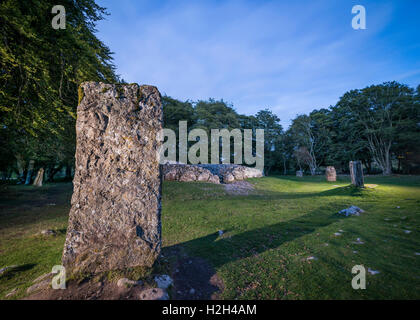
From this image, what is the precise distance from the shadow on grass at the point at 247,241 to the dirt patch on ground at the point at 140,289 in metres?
0.48

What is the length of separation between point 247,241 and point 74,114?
26.5 feet

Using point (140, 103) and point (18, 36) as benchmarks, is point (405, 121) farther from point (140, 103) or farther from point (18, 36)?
point (18, 36)

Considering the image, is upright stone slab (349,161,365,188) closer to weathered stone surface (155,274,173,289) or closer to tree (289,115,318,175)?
weathered stone surface (155,274,173,289)

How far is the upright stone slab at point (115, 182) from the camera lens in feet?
9.91

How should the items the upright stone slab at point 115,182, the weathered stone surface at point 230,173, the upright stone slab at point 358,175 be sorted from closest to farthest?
1. the upright stone slab at point 115,182
2. the upright stone slab at point 358,175
3. the weathered stone surface at point 230,173

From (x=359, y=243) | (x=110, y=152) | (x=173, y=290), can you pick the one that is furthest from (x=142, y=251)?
(x=359, y=243)

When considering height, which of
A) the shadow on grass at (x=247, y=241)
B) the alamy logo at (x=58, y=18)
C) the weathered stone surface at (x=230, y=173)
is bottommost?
the shadow on grass at (x=247, y=241)

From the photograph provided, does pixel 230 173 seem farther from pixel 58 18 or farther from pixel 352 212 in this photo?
pixel 58 18

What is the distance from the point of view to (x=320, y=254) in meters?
3.64

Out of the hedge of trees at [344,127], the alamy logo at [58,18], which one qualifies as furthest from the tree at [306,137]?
the alamy logo at [58,18]

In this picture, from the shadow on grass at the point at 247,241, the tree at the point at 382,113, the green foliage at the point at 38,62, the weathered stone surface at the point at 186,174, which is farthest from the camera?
the tree at the point at 382,113

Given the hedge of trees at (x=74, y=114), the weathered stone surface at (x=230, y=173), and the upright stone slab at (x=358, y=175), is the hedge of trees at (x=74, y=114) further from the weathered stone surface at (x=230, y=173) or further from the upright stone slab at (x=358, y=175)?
the upright stone slab at (x=358, y=175)

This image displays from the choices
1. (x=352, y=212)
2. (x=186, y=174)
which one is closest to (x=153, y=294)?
(x=352, y=212)
